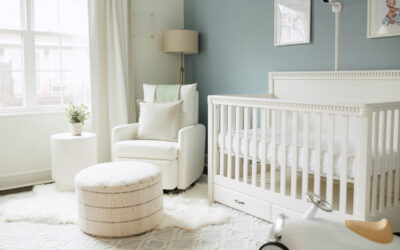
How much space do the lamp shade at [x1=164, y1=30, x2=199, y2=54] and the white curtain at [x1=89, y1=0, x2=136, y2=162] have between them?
0.43 meters

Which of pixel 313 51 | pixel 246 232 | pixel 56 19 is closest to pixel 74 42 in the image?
pixel 56 19

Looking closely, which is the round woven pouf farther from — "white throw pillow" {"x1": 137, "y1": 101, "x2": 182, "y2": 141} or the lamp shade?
the lamp shade

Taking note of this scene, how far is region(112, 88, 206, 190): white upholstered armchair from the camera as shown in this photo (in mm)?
3043

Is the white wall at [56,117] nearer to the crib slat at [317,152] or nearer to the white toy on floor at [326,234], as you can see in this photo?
the crib slat at [317,152]

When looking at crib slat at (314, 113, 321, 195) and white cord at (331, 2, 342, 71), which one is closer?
crib slat at (314, 113, 321, 195)

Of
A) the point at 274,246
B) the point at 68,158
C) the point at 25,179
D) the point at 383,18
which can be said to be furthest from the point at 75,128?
the point at 383,18

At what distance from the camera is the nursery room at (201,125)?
6.88ft

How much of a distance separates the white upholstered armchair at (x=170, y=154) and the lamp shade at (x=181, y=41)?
0.97 meters

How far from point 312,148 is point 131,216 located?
1149mm

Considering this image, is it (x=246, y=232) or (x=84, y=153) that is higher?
(x=84, y=153)

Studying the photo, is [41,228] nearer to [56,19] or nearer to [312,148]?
[312,148]

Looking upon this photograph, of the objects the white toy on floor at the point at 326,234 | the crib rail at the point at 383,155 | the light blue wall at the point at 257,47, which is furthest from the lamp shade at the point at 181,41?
the white toy on floor at the point at 326,234

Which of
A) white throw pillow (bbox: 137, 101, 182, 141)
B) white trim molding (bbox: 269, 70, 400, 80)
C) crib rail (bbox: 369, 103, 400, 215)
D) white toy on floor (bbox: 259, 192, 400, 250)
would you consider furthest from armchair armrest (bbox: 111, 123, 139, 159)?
crib rail (bbox: 369, 103, 400, 215)

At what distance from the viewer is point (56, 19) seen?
11.8 feet
